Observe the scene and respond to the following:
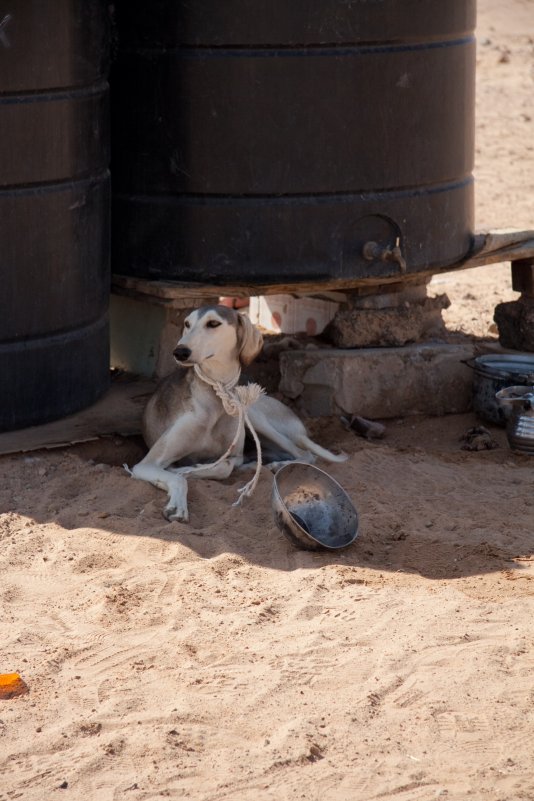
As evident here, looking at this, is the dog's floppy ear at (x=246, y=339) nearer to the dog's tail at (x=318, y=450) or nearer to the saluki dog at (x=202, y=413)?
the saluki dog at (x=202, y=413)

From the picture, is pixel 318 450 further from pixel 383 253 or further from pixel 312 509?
pixel 383 253

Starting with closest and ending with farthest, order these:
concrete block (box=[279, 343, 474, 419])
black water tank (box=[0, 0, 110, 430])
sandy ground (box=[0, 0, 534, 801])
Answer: sandy ground (box=[0, 0, 534, 801])
black water tank (box=[0, 0, 110, 430])
concrete block (box=[279, 343, 474, 419])

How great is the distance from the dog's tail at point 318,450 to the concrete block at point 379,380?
544 millimetres

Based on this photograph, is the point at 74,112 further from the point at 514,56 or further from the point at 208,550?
the point at 514,56

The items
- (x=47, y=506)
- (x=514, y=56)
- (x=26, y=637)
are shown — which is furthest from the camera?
(x=514, y=56)

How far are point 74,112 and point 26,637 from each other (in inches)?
109

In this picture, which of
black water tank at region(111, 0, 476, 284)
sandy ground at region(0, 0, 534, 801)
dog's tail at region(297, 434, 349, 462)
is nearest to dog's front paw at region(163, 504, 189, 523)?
sandy ground at region(0, 0, 534, 801)

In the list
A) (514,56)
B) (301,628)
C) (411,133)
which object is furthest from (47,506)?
(514,56)

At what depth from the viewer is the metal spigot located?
256 inches

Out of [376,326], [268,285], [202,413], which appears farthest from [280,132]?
[202,413]

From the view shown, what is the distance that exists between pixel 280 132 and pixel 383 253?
833mm

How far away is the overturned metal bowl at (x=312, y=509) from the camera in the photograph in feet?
16.2

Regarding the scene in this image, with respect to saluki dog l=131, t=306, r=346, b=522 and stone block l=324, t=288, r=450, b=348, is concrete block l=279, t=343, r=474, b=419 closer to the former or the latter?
stone block l=324, t=288, r=450, b=348

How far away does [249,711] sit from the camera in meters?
3.67
